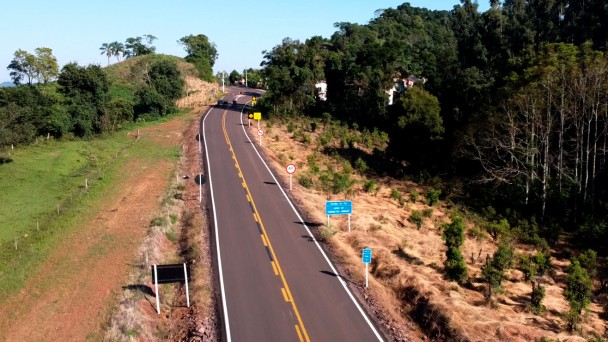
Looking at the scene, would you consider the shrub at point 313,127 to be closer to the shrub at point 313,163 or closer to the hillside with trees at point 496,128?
the hillside with trees at point 496,128

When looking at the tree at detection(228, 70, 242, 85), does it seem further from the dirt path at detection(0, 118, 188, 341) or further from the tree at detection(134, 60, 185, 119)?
the dirt path at detection(0, 118, 188, 341)

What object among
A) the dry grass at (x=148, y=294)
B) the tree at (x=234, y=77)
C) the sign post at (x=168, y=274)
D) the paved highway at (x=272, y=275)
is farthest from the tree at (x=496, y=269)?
the tree at (x=234, y=77)

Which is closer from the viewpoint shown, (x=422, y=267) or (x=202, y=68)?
(x=422, y=267)

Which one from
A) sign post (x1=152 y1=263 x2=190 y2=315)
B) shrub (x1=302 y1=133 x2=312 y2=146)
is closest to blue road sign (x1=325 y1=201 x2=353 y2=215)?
sign post (x1=152 y1=263 x2=190 y2=315)

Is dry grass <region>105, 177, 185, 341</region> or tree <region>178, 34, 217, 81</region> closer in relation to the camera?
dry grass <region>105, 177, 185, 341</region>

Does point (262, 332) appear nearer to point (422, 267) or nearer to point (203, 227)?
point (422, 267)

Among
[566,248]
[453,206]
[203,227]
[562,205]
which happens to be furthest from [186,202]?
[562,205]

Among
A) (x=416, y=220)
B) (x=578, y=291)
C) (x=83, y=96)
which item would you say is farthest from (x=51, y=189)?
(x=578, y=291)
